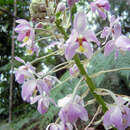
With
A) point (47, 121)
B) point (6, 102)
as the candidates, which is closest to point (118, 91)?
point (47, 121)

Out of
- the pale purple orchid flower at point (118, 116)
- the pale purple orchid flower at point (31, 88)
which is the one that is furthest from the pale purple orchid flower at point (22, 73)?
the pale purple orchid flower at point (118, 116)

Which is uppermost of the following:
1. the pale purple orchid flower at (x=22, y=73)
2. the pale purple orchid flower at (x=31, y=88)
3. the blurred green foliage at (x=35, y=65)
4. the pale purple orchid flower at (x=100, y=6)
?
the pale purple orchid flower at (x=100, y=6)

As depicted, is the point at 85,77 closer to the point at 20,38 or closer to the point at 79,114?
the point at 79,114

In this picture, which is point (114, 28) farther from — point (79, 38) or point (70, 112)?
point (70, 112)

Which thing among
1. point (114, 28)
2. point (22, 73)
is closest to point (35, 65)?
point (22, 73)

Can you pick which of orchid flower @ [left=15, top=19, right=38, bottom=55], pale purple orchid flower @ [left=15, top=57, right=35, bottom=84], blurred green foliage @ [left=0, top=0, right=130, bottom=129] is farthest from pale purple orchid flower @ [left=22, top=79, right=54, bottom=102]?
blurred green foliage @ [left=0, top=0, right=130, bottom=129]

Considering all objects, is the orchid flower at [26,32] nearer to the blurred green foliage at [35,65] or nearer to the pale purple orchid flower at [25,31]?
the pale purple orchid flower at [25,31]

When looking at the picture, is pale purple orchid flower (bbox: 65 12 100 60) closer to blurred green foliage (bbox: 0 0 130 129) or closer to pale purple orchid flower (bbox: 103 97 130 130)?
pale purple orchid flower (bbox: 103 97 130 130)
